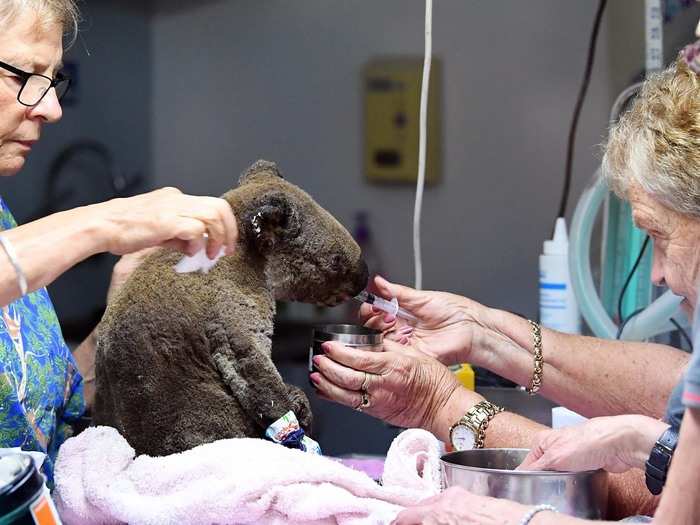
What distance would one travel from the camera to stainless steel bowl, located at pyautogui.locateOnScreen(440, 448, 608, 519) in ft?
4.09

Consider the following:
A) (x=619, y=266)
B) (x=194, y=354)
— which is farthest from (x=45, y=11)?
(x=619, y=266)

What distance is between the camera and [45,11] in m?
1.53

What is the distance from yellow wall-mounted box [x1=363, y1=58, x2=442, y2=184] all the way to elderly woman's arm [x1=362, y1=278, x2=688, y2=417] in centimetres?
80

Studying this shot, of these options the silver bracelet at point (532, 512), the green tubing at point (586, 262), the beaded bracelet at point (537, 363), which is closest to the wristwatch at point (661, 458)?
the silver bracelet at point (532, 512)

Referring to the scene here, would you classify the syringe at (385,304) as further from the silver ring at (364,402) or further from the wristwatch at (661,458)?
the wristwatch at (661,458)

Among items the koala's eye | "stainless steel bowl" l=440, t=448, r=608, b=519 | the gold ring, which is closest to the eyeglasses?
the koala's eye

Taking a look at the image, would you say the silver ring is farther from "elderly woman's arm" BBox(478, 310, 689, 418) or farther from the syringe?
"elderly woman's arm" BBox(478, 310, 689, 418)

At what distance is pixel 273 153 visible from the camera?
2.79 meters

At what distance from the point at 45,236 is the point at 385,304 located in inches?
32.9

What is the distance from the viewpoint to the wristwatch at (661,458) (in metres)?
1.33

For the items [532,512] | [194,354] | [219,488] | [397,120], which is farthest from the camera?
[397,120]

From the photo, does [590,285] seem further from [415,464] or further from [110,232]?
[110,232]

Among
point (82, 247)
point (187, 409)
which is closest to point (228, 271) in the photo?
point (187, 409)

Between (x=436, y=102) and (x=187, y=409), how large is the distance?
4.79 feet
